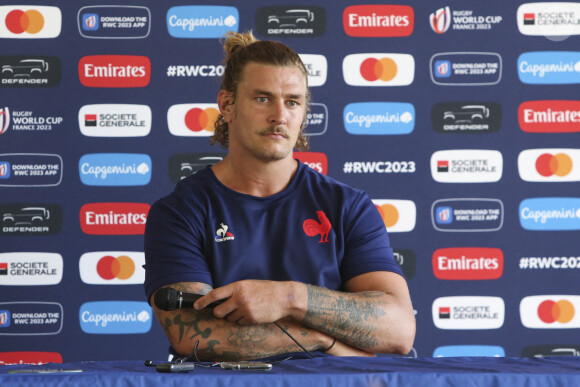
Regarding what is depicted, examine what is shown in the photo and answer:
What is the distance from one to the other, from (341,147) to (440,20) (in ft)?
2.37

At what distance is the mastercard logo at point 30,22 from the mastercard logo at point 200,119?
0.68 m

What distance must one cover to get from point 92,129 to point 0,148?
0.40 m

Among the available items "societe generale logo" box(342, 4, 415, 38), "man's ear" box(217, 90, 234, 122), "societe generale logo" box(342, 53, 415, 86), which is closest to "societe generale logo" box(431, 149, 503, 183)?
"societe generale logo" box(342, 53, 415, 86)

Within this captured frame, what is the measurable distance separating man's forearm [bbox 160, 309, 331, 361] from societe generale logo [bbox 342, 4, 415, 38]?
1749 mm

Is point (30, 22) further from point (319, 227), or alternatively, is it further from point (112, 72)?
point (319, 227)

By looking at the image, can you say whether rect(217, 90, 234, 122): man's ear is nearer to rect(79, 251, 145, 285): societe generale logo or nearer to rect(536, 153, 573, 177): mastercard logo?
rect(79, 251, 145, 285): societe generale logo

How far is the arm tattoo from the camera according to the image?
137 cm

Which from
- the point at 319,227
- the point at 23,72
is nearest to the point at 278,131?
the point at 319,227

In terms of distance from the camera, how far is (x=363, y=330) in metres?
1.41

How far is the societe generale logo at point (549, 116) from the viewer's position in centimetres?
279

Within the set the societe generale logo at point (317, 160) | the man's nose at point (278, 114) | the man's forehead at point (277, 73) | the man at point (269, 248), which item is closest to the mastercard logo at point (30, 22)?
the societe generale logo at point (317, 160)

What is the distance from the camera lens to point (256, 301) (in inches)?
50.9

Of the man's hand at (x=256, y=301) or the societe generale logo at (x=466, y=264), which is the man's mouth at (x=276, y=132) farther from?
the societe generale logo at (x=466, y=264)

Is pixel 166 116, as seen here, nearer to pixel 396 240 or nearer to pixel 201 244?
pixel 396 240
